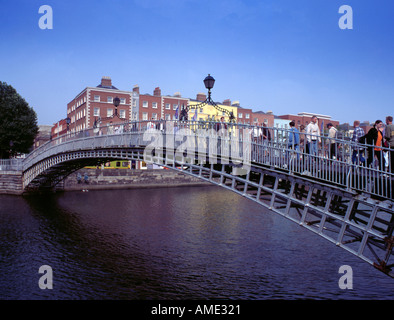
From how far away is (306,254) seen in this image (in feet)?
49.1

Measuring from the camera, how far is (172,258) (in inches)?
568

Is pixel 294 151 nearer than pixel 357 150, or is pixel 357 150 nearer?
pixel 357 150

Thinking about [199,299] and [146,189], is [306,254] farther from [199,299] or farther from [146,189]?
[146,189]

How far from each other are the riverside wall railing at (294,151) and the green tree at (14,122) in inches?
1197

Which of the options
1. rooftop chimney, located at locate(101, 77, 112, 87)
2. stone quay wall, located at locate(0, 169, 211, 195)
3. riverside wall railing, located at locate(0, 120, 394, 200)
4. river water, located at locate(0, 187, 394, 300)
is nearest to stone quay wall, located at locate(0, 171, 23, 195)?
stone quay wall, located at locate(0, 169, 211, 195)

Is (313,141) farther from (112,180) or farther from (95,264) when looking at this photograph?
(112,180)

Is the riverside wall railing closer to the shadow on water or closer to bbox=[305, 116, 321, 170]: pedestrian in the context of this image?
bbox=[305, 116, 321, 170]: pedestrian

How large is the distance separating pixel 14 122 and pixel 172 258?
37065 millimetres

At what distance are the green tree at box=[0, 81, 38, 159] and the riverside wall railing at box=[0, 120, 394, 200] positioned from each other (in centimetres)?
3041

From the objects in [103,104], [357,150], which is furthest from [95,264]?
[103,104]

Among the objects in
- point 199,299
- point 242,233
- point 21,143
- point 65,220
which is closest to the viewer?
point 199,299
